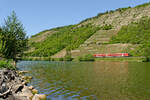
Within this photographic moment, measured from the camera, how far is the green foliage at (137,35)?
127300mm

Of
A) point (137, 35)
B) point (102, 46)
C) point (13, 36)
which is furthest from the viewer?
point (137, 35)

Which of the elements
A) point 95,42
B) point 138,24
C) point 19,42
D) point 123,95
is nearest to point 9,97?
point 123,95

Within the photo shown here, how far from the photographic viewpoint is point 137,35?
513 ft

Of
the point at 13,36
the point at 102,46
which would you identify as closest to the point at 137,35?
the point at 102,46

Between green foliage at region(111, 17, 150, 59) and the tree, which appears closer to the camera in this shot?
the tree

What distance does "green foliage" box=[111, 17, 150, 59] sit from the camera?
127 metres

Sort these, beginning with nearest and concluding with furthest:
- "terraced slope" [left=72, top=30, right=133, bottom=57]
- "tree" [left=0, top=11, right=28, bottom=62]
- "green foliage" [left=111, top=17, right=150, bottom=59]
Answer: "tree" [left=0, top=11, right=28, bottom=62]
"green foliage" [left=111, top=17, right=150, bottom=59]
"terraced slope" [left=72, top=30, right=133, bottom=57]

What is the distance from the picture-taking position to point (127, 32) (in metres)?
172

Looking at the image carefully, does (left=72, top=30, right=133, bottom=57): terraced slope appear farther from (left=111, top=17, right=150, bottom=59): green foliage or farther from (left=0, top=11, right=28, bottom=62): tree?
(left=0, top=11, right=28, bottom=62): tree

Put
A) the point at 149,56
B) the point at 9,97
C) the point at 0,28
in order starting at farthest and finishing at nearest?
the point at 149,56
the point at 0,28
the point at 9,97

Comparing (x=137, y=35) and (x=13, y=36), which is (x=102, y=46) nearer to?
(x=137, y=35)

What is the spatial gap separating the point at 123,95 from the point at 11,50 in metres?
44.8

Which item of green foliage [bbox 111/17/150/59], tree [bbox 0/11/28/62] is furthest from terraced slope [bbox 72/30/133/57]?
tree [bbox 0/11/28/62]

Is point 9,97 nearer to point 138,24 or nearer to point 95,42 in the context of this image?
point 95,42
